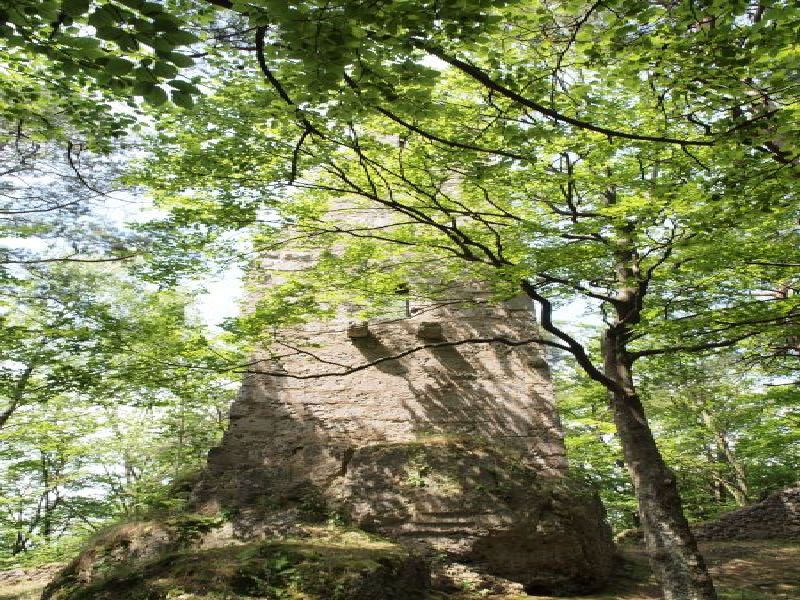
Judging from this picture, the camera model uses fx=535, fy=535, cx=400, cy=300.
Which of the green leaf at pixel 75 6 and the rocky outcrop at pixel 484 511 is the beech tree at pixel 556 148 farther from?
the rocky outcrop at pixel 484 511

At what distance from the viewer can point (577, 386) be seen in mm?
14797

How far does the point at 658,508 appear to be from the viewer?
6332 millimetres

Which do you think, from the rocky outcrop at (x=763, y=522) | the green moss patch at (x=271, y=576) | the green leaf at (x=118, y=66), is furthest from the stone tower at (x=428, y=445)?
the rocky outcrop at (x=763, y=522)

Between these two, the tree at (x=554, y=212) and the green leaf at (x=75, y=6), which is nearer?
the green leaf at (x=75, y=6)

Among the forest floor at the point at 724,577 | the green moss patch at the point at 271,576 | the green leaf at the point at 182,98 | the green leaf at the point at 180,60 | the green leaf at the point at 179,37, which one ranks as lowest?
the forest floor at the point at 724,577

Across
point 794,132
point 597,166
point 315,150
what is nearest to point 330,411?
point 315,150

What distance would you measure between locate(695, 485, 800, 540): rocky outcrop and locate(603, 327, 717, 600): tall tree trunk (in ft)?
22.1

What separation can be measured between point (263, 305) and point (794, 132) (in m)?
5.93

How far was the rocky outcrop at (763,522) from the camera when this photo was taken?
448 inches

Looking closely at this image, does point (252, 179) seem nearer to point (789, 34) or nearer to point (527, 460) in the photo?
point (789, 34)

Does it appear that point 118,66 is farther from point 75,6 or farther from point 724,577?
point 724,577

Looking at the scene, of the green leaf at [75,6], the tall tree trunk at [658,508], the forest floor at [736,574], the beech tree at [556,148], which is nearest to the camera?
the green leaf at [75,6]

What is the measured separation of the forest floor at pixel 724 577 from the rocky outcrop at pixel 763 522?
19.7 inches

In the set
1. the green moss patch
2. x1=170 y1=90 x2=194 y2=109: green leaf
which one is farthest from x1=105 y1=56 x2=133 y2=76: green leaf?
the green moss patch
